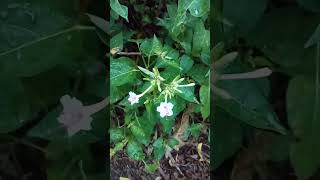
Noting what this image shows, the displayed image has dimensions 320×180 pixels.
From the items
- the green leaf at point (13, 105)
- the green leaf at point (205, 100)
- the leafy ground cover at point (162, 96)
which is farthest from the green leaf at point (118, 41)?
the green leaf at point (13, 105)

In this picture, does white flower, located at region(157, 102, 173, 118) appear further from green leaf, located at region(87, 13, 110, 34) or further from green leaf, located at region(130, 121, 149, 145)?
green leaf, located at region(87, 13, 110, 34)

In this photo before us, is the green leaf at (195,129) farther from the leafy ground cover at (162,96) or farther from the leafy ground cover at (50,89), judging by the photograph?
the leafy ground cover at (50,89)

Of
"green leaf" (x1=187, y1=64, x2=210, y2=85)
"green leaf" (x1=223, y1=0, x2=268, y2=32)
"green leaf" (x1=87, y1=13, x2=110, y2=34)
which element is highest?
"green leaf" (x1=223, y1=0, x2=268, y2=32)

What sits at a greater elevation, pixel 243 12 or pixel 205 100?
pixel 243 12

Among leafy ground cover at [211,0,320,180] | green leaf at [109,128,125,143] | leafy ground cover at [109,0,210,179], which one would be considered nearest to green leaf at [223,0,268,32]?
leafy ground cover at [211,0,320,180]

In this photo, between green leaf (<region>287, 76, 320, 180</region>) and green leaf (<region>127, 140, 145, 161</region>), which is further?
green leaf (<region>287, 76, 320, 180</region>)

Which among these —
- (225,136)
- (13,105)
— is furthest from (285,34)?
(13,105)

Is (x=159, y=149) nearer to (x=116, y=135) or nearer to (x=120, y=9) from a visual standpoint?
(x=116, y=135)
